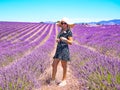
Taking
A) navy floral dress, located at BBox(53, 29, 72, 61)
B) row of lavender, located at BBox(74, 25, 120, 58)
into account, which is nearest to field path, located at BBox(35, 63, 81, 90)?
navy floral dress, located at BBox(53, 29, 72, 61)

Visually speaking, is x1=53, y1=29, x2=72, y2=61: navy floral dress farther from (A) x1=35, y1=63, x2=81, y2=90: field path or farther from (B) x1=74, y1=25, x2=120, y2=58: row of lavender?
(B) x1=74, y1=25, x2=120, y2=58: row of lavender

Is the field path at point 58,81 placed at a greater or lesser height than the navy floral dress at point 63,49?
lesser

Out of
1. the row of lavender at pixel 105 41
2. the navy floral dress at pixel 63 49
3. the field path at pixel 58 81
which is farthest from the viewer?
the row of lavender at pixel 105 41

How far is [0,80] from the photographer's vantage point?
405cm

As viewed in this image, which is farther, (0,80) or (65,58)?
(65,58)

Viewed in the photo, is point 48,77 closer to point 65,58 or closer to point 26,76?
point 65,58

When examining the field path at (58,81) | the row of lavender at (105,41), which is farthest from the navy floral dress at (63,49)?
the row of lavender at (105,41)

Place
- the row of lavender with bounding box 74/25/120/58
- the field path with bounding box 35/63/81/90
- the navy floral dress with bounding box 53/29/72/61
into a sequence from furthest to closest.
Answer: the row of lavender with bounding box 74/25/120/58
the navy floral dress with bounding box 53/29/72/61
the field path with bounding box 35/63/81/90

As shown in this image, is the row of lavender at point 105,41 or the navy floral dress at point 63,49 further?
the row of lavender at point 105,41

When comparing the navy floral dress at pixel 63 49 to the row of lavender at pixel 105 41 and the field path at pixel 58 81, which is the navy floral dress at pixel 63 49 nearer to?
the field path at pixel 58 81

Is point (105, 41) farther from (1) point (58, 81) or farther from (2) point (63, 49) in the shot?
(2) point (63, 49)

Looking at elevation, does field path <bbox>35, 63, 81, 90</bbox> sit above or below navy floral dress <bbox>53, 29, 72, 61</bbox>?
below

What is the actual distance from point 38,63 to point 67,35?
1413mm

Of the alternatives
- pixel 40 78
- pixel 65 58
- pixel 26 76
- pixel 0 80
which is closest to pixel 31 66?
pixel 40 78
